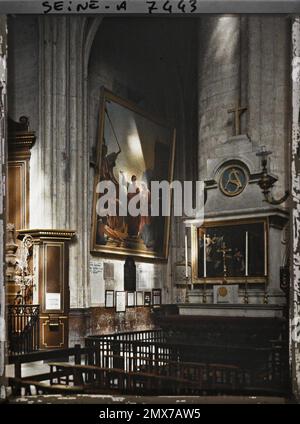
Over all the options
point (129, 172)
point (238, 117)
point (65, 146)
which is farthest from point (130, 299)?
point (238, 117)

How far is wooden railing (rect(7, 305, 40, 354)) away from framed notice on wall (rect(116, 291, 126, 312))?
29.5 inches

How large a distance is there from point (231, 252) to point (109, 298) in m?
1.24

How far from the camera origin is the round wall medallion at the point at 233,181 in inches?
227

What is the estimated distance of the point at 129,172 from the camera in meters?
6.02

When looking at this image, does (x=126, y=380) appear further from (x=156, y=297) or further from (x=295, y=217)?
(x=295, y=217)

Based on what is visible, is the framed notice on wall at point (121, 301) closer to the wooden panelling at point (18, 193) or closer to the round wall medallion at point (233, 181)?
the wooden panelling at point (18, 193)

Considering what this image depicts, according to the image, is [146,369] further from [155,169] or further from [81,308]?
[155,169]

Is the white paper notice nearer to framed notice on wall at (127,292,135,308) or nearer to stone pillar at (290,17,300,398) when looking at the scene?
framed notice on wall at (127,292,135,308)

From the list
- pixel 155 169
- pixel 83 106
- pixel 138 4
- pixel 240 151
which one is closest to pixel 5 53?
pixel 83 106

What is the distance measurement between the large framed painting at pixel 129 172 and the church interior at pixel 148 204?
0.5 inches

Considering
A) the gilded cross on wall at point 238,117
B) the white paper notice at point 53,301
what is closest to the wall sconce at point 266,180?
the gilded cross on wall at point 238,117

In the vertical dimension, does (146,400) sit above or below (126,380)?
below

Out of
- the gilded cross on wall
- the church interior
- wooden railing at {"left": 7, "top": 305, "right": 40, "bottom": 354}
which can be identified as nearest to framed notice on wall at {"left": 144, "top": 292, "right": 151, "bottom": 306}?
the church interior

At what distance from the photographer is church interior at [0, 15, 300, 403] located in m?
5.54
